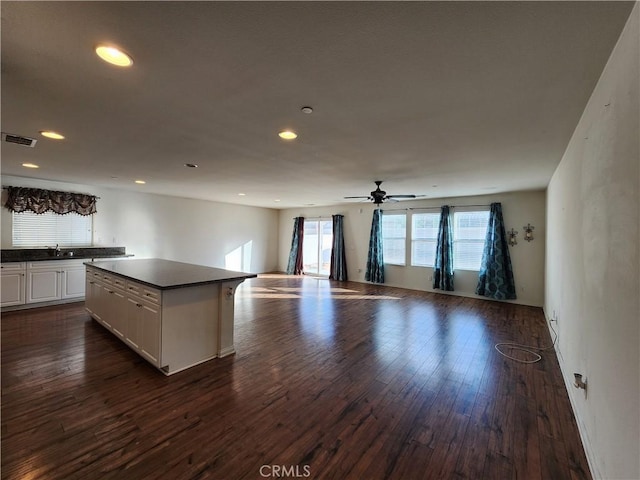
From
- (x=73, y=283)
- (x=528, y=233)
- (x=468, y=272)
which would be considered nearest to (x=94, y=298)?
(x=73, y=283)

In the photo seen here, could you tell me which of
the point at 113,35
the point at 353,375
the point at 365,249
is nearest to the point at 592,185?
the point at 353,375

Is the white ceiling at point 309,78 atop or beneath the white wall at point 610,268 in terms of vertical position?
atop

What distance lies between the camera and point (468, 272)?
21.6 ft

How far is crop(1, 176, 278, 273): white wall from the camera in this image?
6098mm

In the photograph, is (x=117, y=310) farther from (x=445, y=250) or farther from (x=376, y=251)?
(x=445, y=250)

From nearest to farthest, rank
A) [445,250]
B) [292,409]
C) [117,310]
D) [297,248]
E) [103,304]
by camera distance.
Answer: [292,409]
[117,310]
[103,304]
[445,250]
[297,248]

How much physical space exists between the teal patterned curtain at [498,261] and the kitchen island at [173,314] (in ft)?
17.6

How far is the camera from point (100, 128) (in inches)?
102

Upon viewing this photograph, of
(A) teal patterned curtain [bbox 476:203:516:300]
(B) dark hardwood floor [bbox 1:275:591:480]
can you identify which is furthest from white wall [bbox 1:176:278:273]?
(A) teal patterned curtain [bbox 476:203:516:300]

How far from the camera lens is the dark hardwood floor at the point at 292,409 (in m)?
1.74

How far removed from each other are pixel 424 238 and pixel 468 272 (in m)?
1.29

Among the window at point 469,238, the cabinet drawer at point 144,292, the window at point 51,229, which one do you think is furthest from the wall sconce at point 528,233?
the window at point 51,229

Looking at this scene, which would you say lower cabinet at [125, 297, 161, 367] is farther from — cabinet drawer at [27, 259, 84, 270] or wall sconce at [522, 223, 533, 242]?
wall sconce at [522, 223, 533, 242]

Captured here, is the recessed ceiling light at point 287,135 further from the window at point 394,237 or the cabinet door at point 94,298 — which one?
the window at point 394,237
